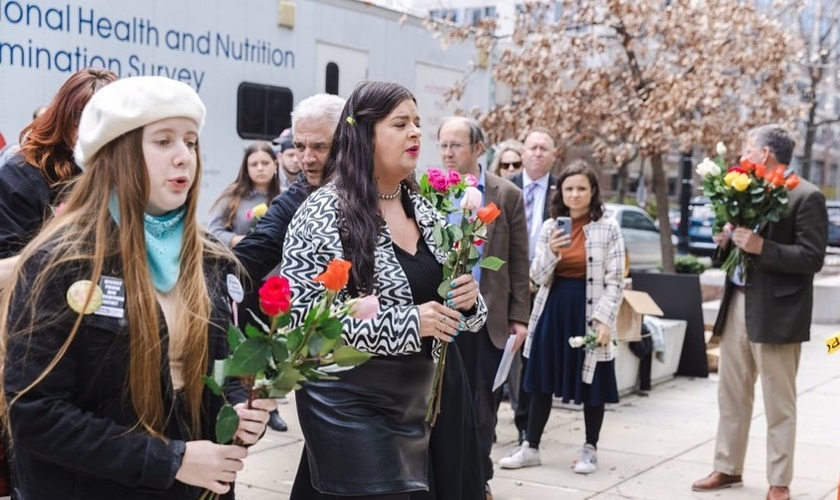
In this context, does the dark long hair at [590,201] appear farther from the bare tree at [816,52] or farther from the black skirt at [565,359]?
the bare tree at [816,52]

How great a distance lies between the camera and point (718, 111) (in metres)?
14.1

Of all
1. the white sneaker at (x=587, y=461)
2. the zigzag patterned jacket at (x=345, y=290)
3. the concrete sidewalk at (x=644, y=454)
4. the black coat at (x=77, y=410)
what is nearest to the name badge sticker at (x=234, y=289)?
the black coat at (x=77, y=410)

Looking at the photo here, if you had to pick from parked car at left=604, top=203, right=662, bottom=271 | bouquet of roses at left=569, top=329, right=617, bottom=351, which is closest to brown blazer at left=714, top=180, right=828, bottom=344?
bouquet of roses at left=569, top=329, right=617, bottom=351

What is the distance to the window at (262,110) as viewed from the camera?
9.38 meters

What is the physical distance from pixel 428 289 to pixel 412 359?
0.83 ft

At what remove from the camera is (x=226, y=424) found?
7.72 ft

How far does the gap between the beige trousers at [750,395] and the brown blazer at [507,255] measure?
127 centimetres

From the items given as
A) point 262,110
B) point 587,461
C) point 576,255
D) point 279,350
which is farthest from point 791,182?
point 262,110

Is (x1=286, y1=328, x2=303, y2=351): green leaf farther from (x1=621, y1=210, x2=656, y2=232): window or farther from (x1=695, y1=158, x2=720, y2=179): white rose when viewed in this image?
(x1=621, y1=210, x2=656, y2=232): window

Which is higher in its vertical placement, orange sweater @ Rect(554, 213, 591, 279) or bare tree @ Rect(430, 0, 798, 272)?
bare tree @ Rect(430, 0, 798, 272)

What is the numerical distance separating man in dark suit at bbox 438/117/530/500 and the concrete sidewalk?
92cm

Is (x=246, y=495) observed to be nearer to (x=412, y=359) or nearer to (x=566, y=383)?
(x=566, y=383)

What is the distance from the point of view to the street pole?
17.4 m

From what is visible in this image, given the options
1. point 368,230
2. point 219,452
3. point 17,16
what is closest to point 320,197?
point 368,230
